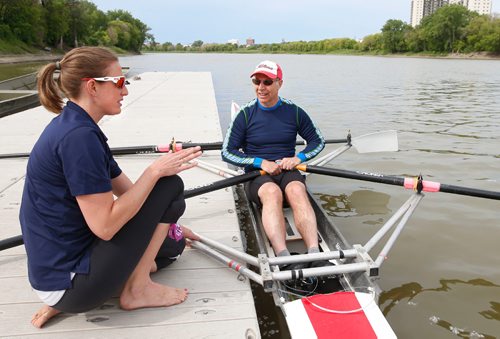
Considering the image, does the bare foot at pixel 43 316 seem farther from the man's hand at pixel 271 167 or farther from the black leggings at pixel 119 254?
the man's hand at pixel 271 167

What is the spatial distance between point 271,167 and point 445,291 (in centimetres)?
216

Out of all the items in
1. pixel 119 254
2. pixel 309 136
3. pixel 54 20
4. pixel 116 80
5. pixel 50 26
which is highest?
pixel 54 20

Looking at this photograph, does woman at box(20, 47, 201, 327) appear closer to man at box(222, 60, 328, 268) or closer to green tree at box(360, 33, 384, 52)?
man at box(222, 60, 328, 268)

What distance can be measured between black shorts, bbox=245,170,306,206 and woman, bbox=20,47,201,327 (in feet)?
5.90

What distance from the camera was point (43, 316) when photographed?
274cm

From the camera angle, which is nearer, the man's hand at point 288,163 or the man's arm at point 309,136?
the man's hand at point 288,163

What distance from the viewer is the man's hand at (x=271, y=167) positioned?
4430 millimetres

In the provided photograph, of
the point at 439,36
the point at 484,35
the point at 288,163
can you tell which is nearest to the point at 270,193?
the point at 288,163

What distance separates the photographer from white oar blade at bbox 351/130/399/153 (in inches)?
255

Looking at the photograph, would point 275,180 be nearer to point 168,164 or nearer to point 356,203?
point 168,164

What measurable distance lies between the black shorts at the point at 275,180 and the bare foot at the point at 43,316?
220 centimetres

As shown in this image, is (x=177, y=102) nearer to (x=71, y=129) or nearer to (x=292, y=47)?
(x=71, y=129)

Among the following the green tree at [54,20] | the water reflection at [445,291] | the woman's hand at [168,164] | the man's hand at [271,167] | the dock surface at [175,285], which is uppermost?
the green tree at [54,20]

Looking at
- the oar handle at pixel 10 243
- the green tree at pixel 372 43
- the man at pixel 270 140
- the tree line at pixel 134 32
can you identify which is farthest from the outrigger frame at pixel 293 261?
the green tree at pixel 372 43
